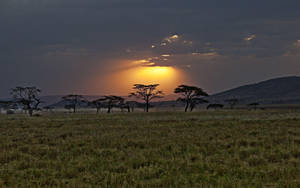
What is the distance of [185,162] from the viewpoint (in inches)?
380

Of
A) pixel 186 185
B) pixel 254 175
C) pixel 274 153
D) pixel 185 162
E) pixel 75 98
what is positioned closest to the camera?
pixel 186 185

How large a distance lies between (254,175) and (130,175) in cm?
357

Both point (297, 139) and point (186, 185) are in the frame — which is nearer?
point (186, 185)

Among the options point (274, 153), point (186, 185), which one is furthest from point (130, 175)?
point (274, 153)

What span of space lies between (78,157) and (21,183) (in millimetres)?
3489

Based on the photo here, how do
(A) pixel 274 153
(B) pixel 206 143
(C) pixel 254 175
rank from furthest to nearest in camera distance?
1. (B) pixel 206 143
2. (A) pixel 274 153
3. (C) pixel 254 175

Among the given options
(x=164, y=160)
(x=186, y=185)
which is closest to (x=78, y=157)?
(x=164, y=160)

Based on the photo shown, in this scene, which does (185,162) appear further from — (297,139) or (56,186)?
(297,139)

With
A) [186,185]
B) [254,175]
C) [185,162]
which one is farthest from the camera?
[185,162]

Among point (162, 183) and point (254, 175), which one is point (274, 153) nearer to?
point (254, 175)

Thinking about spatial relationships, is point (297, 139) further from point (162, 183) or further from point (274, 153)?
point (162, 183)

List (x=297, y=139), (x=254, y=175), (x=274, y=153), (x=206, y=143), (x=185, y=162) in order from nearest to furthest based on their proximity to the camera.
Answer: (x=254, y=175), (x=185, y=162), (x=274, y=153), (x=206, y=143), (x=297, y=139)

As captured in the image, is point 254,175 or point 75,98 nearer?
point 254,175

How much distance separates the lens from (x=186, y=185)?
7.05m
